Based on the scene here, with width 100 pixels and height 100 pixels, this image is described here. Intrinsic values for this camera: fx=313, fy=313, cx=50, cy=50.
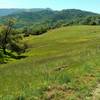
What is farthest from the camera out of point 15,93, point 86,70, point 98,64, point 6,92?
point 98,64

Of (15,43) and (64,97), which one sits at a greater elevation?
(64,97)

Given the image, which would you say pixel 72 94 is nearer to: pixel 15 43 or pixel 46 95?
pixel 46 95

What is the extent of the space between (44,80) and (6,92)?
2.10m

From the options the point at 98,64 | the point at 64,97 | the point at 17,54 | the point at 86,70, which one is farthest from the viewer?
the point at 17,54

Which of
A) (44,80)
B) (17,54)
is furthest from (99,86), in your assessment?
(17,54)

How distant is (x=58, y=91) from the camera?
40.2ft

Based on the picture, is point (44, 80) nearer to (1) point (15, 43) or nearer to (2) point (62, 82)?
(2) point (62, 82)

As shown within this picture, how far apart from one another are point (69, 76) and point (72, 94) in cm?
278

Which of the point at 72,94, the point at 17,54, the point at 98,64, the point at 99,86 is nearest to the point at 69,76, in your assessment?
the point at 99,86

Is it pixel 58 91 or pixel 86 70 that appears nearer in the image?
pixel 58 91

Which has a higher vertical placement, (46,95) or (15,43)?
(46,95)

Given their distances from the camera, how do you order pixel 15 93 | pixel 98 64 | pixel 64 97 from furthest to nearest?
1. pixel 98 64
2. pixel 15 93
3. pixel 64 97

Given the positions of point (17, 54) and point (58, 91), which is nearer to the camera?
point (58, 91)

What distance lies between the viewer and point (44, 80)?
47.6 ft
